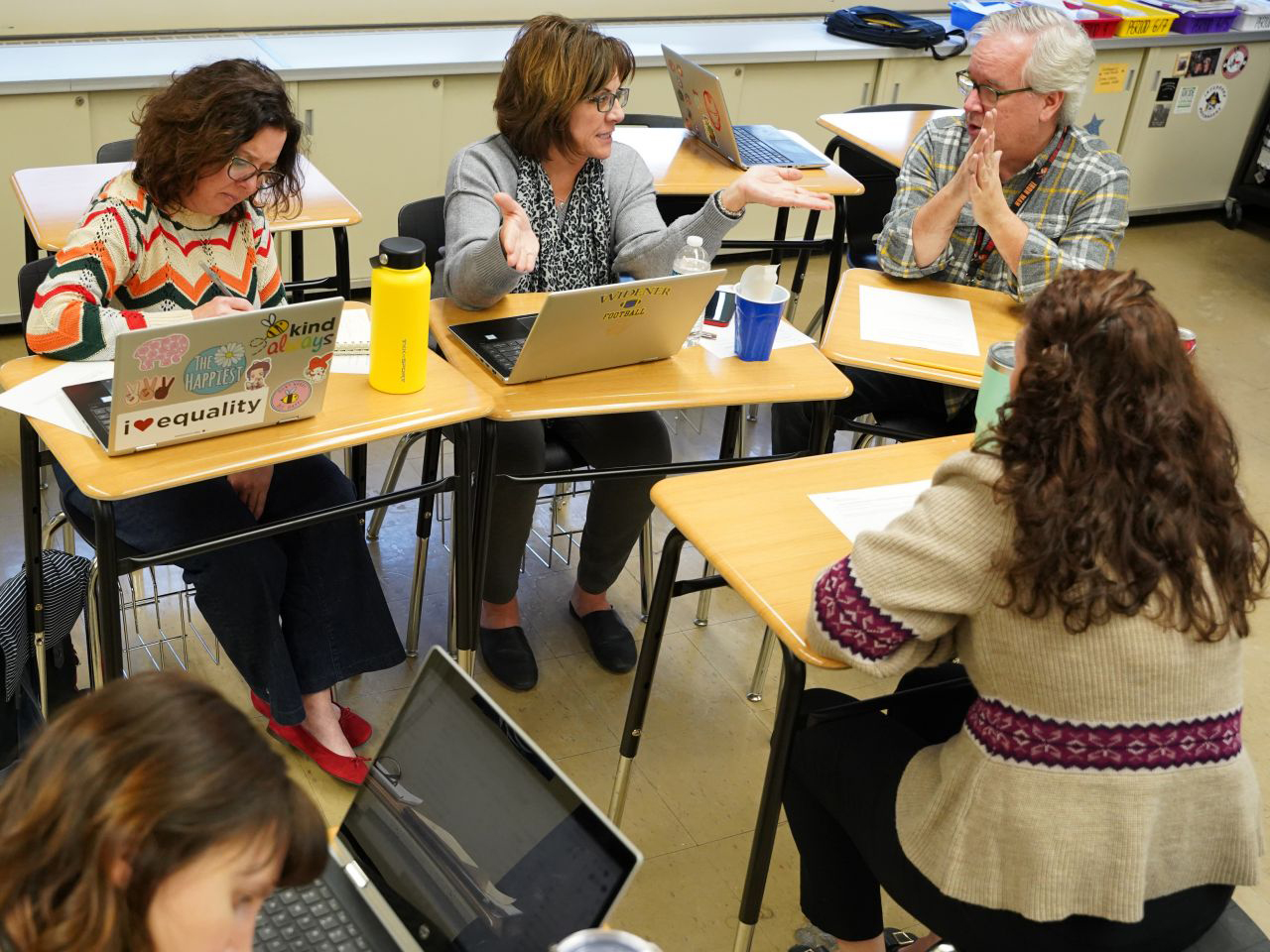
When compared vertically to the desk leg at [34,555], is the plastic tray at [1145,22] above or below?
above

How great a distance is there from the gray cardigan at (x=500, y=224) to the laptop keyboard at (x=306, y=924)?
128 cm

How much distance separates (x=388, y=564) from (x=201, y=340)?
126 centimetres

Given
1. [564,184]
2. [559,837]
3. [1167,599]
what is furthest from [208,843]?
[564,184]

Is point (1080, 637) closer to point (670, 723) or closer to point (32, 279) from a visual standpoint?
point (670, 723)

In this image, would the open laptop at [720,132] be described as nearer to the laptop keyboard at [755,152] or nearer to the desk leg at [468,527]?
the laptop keyboard at [755,152]

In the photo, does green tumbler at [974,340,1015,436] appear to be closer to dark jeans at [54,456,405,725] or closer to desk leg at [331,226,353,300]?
dark jeans at [54,456,405,725]

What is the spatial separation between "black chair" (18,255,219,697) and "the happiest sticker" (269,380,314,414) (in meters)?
0.29

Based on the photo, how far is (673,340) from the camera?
2.22 m

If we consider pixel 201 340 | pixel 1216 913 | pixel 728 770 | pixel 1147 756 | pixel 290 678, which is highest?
pixel 201 340

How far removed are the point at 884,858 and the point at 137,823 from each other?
104cm

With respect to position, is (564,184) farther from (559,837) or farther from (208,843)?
(208,843)

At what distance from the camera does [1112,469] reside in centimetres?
133

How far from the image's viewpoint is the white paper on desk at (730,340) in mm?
2320

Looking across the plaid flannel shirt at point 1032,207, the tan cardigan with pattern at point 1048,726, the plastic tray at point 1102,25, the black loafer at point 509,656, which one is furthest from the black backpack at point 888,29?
the tan cardigan with pattern at point 1048,726
